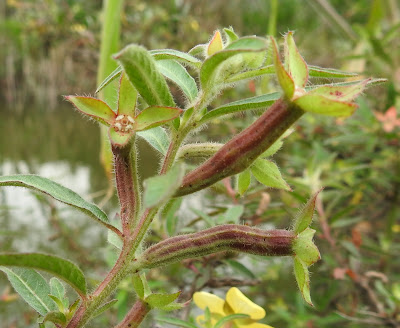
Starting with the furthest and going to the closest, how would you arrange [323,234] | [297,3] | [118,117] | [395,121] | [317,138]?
[297,3] → [317,138] → [395,121] → [323,234] → [118,117]

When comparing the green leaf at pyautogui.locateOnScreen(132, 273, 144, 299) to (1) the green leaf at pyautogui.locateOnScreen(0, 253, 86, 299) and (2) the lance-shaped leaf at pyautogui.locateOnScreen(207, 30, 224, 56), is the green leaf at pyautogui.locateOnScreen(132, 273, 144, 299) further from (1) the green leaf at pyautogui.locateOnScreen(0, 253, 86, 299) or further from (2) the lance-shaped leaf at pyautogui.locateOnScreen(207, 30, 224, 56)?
(2) the lance-shaped leaf at pyautogui.locateOnScreen(207, 30, 224, 56)

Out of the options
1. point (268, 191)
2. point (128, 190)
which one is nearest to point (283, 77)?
point (128, 190)

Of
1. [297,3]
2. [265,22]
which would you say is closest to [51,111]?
[265,22]

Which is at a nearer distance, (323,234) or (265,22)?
(323,234)

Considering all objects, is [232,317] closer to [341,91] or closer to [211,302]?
Result: [211,302]

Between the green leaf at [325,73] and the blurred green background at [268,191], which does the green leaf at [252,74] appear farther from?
the blurred green background at [268,191]

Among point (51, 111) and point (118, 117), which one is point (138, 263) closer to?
point (118, 117)
